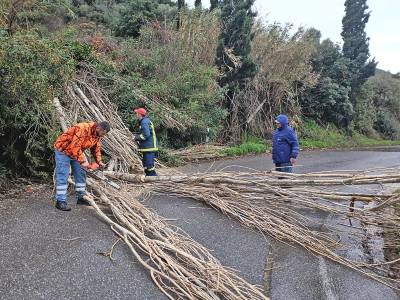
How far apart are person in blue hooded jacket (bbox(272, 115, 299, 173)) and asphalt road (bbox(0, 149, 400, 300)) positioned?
2.21 metres

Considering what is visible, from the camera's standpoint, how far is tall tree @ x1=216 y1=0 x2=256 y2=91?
16.8 m

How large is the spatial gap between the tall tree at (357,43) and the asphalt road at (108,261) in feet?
83.5

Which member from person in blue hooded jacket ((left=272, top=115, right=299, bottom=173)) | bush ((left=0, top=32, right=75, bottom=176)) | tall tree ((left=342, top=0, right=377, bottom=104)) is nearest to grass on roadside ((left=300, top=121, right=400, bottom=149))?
tall tree ((left=342, top=0, right=377, bottom=104))

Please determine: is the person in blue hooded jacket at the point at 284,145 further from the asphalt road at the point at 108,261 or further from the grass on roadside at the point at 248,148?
the grass on roadside at the point at 248,148

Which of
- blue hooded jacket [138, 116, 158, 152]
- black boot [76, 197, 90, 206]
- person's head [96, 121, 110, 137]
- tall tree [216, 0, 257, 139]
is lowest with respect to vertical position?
black boot [76, 197, 90, 206]

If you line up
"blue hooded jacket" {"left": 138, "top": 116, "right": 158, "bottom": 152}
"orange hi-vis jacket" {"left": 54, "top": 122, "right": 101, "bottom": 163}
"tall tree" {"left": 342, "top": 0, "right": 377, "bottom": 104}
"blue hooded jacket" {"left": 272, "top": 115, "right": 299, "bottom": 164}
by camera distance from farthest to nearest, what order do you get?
"tall tree" {"left": 342, "top": 0, "right": 377, "bottom": 104}, "blue hooded jacket" {"left": 138, "top": 116, "right": 158, "bottom": 152}, "blue hooded jacket" {"left": 272, "top": 115, "right": 299, "bottom": 164}, "orange hi-vis jacket" {"left": 54, "top": 122, "right": 101, "bottom": 163}

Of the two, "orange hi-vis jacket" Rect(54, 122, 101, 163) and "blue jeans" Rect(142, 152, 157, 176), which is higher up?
"orange hi-vis jacket" Rect(54, 122, 101, 163)

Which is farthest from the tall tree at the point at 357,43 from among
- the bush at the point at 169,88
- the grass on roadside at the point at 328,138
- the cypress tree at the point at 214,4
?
the bush at the point at 169,88

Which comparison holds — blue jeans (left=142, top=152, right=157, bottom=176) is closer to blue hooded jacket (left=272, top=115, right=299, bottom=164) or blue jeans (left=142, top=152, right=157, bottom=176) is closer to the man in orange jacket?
the man in orange jacket

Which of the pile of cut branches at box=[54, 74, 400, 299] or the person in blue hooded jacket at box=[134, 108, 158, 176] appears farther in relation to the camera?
the person in blue hooded jacket at box=[134, 108, 158, 176]

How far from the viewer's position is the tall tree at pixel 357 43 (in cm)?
2898

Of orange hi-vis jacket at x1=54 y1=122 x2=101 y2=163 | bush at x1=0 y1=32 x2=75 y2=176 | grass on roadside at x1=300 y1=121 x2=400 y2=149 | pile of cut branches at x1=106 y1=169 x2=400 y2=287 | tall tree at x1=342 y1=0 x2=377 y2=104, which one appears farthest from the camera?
tall tree at x1=342 y1=0 x2=377 y2=104

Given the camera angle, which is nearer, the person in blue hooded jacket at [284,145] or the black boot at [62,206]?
the black boot at [62,206]

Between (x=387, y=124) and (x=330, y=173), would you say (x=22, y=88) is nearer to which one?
(x=330, y=173)
